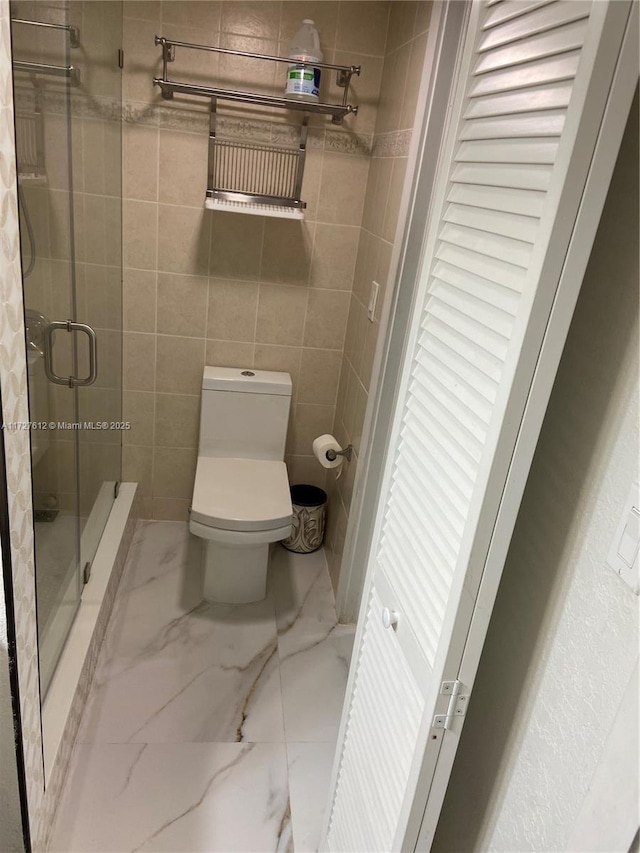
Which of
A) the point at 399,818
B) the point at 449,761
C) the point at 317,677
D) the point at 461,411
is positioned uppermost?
the point at 461,411

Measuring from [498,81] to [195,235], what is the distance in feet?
5.63

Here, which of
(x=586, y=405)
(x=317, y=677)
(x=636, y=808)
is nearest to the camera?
(x=636, y=808)

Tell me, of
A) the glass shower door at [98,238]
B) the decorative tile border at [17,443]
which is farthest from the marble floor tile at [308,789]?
the glass shower door at [98,238]

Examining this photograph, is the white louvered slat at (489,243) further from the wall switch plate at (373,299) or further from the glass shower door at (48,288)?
the wall switch plate at (373,299)

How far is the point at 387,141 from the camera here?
6.95 feet

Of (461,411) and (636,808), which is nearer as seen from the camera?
(636,808)

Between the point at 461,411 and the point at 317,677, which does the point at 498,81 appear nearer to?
the point at 461,411

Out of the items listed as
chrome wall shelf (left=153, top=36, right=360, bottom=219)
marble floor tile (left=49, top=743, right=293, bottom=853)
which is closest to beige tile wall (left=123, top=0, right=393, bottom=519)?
chrome wall shelf (left=153, top=36, right=360, bottom=219)

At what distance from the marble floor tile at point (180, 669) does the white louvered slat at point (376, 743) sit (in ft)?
1.99

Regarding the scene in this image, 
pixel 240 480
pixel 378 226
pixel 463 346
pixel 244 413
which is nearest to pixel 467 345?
pixel 463 346

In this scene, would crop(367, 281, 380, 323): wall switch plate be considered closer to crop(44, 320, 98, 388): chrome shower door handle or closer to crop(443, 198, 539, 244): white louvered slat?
crop(44, 320, 98, 388): chrome shower door handle

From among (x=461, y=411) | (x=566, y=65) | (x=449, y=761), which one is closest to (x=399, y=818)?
(x=449, y=761)

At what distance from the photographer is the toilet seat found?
2137 millimetres

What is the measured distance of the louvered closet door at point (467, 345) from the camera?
696mm
